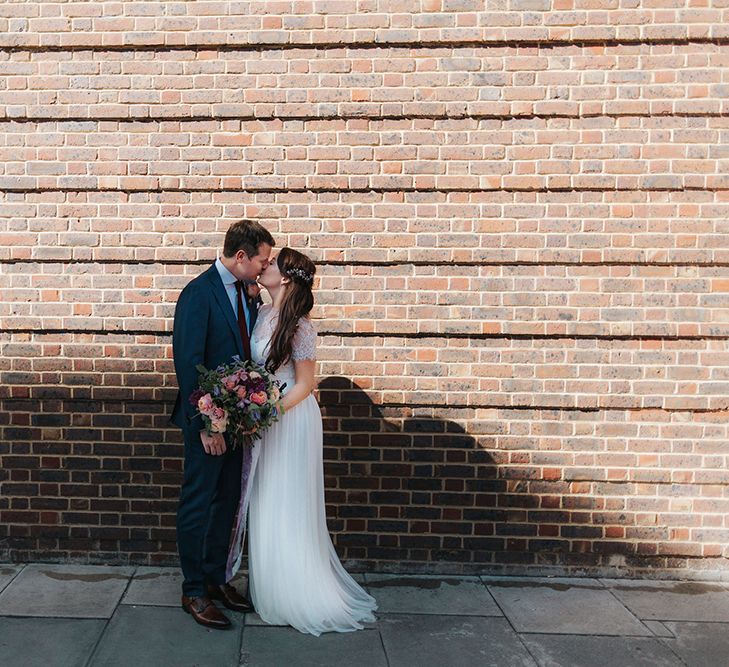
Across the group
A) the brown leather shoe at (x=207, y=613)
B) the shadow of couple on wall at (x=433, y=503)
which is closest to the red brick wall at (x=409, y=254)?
the shadow of couple on wall at (x=433, y=503)

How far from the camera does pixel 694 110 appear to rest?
459 centimetres

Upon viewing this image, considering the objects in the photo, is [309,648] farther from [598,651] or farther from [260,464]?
[598,651]

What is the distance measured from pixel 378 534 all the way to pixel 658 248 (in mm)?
2599

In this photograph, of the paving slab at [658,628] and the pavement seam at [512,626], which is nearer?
the pavement seam at [512,626]

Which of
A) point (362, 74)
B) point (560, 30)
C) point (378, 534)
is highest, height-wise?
point (560, 30)

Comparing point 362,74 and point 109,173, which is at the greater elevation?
point 362,74

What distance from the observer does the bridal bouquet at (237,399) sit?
3723 millimetres

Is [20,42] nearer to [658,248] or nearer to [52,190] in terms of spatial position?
→ [52,190]

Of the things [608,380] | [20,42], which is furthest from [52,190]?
[608,380]

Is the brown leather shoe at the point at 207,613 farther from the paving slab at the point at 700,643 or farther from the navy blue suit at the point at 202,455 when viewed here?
the paving slab at the point at 700,643

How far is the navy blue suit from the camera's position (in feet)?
12.8

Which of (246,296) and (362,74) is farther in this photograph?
(362,74)

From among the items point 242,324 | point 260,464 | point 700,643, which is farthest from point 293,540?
point 700,643

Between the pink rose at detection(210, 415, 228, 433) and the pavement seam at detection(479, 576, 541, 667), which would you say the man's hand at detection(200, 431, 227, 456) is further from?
the pavement seam at detection(479, 576, 541, 667)
